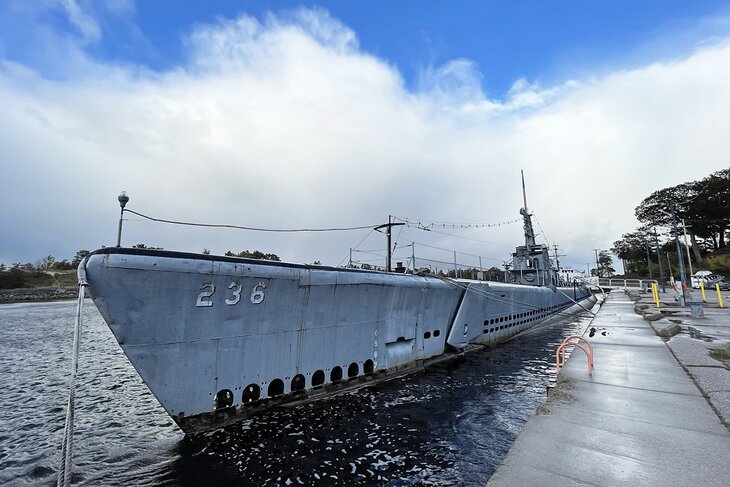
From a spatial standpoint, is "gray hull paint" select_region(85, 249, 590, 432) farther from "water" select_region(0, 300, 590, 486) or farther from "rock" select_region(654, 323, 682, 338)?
"rock" select_region(654, 323, 682, 338)

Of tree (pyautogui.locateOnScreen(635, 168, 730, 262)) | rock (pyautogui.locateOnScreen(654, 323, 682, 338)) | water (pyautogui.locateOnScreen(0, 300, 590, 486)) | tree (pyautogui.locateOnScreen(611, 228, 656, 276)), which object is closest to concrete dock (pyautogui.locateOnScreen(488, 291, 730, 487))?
water (pyautogui.locateOnScreen(0, 300, 590, 486))

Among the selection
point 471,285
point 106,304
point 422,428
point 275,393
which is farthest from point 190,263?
point 471,285

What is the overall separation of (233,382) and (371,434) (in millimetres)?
2336

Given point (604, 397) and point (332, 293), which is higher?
point (332, 293)

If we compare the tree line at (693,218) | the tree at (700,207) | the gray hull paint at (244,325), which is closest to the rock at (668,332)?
the gray hull paint at (244,325)

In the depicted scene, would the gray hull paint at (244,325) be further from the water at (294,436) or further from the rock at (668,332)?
the rock at (668,332)

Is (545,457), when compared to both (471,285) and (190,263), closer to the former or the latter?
(190,263)

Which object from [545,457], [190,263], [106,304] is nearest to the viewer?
[545,457]

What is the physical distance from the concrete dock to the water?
914 mm

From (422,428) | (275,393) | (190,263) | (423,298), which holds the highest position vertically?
(190,263)

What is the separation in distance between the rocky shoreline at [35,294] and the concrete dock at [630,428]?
6255cm

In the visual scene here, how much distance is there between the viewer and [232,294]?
5.62 m

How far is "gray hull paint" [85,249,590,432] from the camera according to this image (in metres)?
4.80

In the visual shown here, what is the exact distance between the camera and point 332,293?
23.3ft
